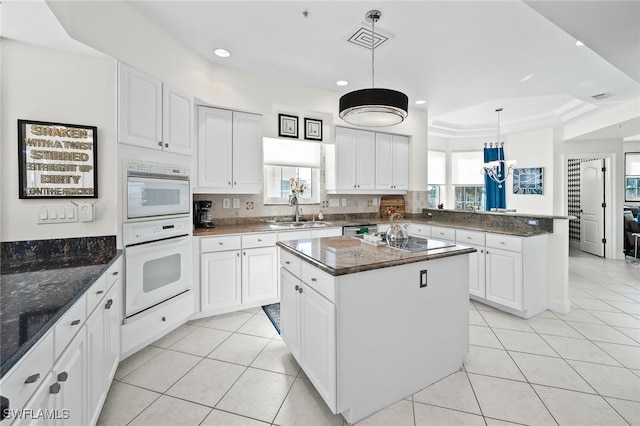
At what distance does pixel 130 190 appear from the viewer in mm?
2205

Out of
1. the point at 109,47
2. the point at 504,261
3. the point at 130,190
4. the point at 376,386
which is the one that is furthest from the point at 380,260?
the point at 109,47

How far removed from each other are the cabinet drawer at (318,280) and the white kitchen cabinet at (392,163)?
2.94 metres

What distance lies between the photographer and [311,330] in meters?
1.80

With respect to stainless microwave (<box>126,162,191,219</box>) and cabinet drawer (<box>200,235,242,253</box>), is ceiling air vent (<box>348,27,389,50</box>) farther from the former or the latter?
cabinet drawer (<box>200,235,242,253</box>)

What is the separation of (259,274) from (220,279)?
42cm

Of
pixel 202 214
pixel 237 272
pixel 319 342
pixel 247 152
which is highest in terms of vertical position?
pixel 247 152

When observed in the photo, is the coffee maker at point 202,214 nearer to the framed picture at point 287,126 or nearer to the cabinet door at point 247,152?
the cabinet door at point 247,152

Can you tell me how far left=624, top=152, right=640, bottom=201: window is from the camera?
22.1ft

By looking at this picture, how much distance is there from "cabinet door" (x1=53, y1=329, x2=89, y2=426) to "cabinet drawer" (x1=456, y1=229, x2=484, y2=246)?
3.62 metres

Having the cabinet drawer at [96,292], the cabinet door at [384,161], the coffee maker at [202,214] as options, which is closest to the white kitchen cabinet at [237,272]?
the coffee maker at [202,214]

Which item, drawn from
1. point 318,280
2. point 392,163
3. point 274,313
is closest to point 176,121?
point 318,280

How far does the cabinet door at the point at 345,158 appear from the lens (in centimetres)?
414

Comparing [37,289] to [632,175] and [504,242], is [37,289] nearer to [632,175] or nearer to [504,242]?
[504,242]

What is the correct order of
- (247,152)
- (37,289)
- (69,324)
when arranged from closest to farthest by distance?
(69,324)
(37,289)
(247,152)
